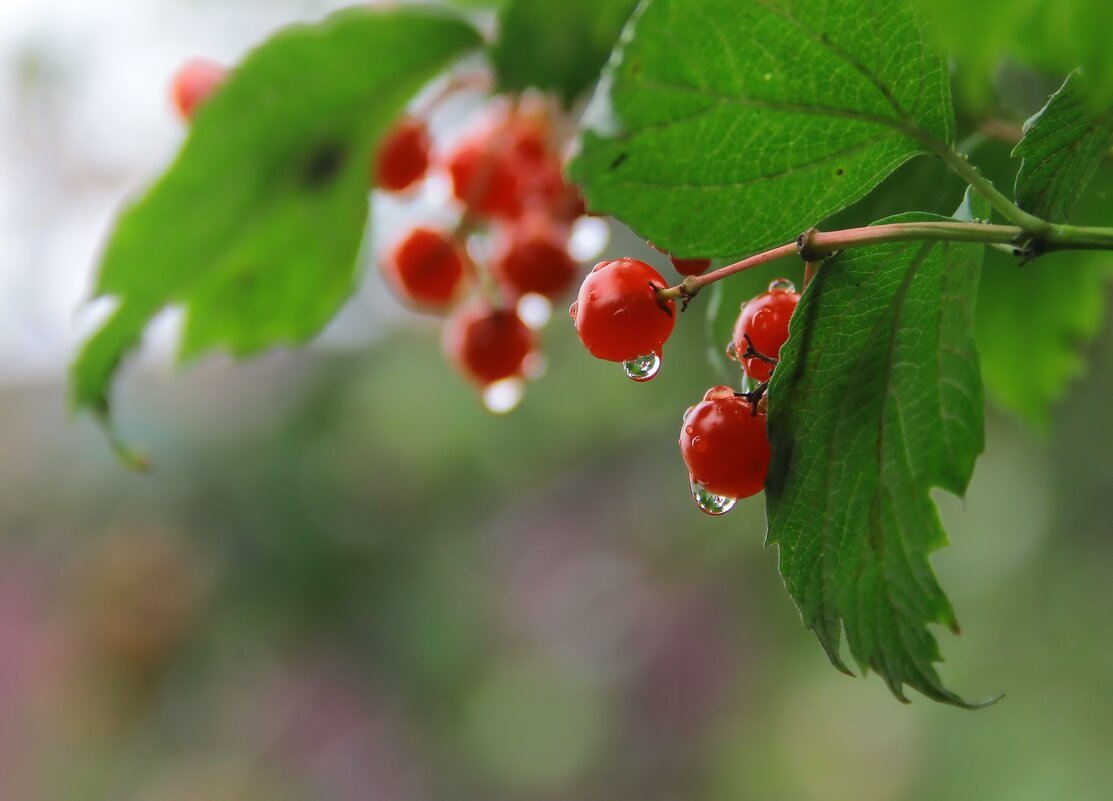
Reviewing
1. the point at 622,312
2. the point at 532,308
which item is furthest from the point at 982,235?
the point at 532,308

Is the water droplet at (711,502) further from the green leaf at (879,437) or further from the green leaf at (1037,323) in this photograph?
the green leaf at (1037,323)

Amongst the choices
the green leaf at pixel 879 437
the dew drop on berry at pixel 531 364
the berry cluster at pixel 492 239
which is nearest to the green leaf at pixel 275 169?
the berry cluster at pixel 492 239

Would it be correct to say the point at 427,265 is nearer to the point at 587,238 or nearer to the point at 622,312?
the point at 587,238

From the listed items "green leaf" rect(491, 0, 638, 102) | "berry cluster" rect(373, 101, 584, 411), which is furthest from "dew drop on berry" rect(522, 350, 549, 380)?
"green leaf" rect(491, 0, 638, 102)

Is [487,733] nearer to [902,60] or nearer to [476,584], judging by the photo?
[476,584]

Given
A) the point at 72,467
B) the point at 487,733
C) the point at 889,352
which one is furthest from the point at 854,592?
the point at 72,467
